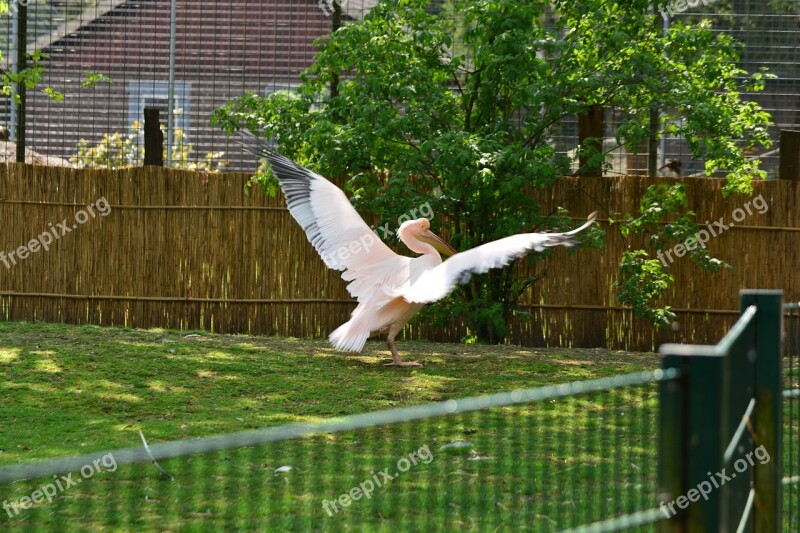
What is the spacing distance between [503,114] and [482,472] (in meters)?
6.33

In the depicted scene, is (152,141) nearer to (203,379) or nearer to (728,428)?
(203,379)

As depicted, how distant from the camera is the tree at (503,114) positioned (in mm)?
10086

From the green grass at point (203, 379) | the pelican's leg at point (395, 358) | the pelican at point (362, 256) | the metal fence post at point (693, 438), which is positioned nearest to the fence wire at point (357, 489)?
the green grass at point (203, 379)

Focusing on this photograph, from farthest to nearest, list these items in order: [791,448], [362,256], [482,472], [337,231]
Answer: [337,231] → [362,256] → [482,472] → [791,448]

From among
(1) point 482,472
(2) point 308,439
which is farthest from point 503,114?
(1) point 482,472

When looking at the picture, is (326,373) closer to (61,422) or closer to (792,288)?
Answer: (61,422)

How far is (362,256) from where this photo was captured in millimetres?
9445

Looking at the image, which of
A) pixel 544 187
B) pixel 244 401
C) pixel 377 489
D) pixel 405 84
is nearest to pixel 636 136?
pixel 544 187

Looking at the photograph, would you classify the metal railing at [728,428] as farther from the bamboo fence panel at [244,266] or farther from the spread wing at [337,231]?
the bamboo fence panel at [244,266]

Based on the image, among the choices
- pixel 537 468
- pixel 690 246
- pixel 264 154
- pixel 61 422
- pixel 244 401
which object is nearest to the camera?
pixel 537 468

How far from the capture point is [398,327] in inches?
369

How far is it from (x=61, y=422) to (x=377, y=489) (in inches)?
102

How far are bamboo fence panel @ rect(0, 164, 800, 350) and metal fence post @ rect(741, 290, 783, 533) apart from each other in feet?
24.2

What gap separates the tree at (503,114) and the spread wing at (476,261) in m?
1.43
